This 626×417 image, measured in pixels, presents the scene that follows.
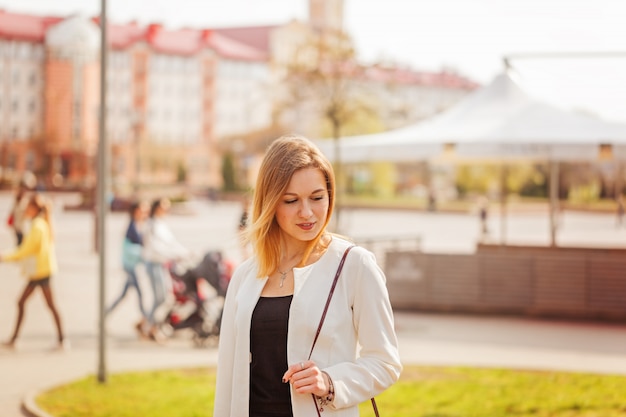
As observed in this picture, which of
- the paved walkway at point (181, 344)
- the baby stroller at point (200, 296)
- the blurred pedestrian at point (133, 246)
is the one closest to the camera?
the paved walkway at point (181, 344)

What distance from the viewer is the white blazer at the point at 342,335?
2678 mm

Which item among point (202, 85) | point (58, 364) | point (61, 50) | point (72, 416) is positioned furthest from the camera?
point (202, 85)

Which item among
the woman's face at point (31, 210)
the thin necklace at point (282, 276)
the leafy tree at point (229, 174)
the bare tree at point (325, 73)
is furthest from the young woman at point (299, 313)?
the leafy tree at point (229, 174)

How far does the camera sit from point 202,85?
95.3m

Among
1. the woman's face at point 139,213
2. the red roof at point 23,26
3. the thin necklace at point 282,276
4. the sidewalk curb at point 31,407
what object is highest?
the red roof at point 23,26

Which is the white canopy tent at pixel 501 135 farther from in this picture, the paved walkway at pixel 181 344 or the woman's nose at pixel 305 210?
the woman's nose at pixel 305 210

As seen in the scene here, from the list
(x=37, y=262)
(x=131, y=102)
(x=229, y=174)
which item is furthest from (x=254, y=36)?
(x=37, y=262)

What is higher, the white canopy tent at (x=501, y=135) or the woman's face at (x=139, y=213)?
the white canopy tent at (x=501, y=135)

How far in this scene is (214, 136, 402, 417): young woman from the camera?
268 centimetres

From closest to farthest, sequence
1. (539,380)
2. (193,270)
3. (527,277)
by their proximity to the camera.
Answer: (539,380) → (193,270) → (527,277)

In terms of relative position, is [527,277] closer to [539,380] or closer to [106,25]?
[539,380]

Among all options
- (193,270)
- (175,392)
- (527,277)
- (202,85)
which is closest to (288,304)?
(175,392)

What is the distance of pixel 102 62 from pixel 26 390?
269 cm

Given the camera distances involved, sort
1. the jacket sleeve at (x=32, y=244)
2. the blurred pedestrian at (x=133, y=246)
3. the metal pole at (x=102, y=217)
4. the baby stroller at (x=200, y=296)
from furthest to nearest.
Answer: the blurred pedestrian at (x=133, y=246)
the baby stroller at (x=200, y=296)
the jacket sleeve at (x=32, y=244)
the metal pole at (x=102, y=217)
